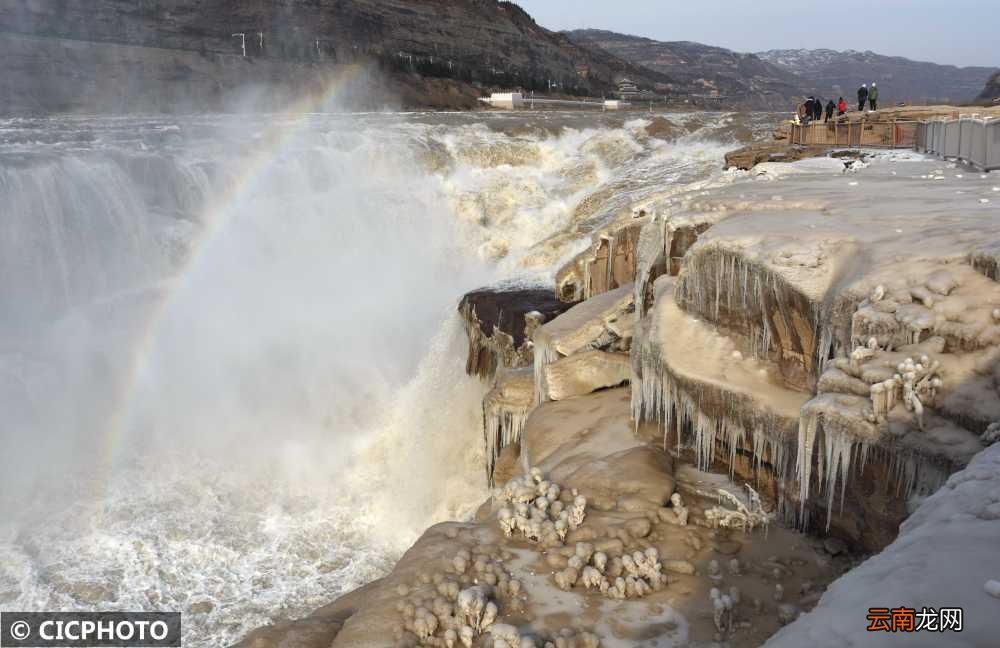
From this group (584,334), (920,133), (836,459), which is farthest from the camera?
(920,133)

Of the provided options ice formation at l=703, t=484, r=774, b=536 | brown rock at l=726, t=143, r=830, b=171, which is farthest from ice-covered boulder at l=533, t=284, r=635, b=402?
brown rock at l=726, t=143, r=830, b=171

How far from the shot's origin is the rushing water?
10.3 meters

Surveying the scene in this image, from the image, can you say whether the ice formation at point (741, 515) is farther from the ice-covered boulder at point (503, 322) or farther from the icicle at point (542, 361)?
the ice-covered boulder at point (503, 322)

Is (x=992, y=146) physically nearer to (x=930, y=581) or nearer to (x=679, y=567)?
(x=679, y=567)

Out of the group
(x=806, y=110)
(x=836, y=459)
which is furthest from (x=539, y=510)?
(x=806, y=110)

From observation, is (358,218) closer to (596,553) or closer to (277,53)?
(596,553)

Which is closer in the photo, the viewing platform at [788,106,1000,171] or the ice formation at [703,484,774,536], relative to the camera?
the ice formation at [703,484,774,536]

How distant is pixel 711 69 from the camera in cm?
14000

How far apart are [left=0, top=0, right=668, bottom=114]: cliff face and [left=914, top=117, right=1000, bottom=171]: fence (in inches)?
1151

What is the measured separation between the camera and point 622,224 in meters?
11.9

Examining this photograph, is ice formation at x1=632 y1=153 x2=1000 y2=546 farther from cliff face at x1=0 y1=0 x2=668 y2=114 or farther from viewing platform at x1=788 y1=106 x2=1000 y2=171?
cliff face at x1=0 y1=0 x2=668 y2=114

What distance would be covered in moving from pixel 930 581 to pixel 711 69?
147 m

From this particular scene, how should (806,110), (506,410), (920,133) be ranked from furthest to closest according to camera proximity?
(806,110), (920,133), (506,410)

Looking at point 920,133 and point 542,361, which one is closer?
point 542,361
